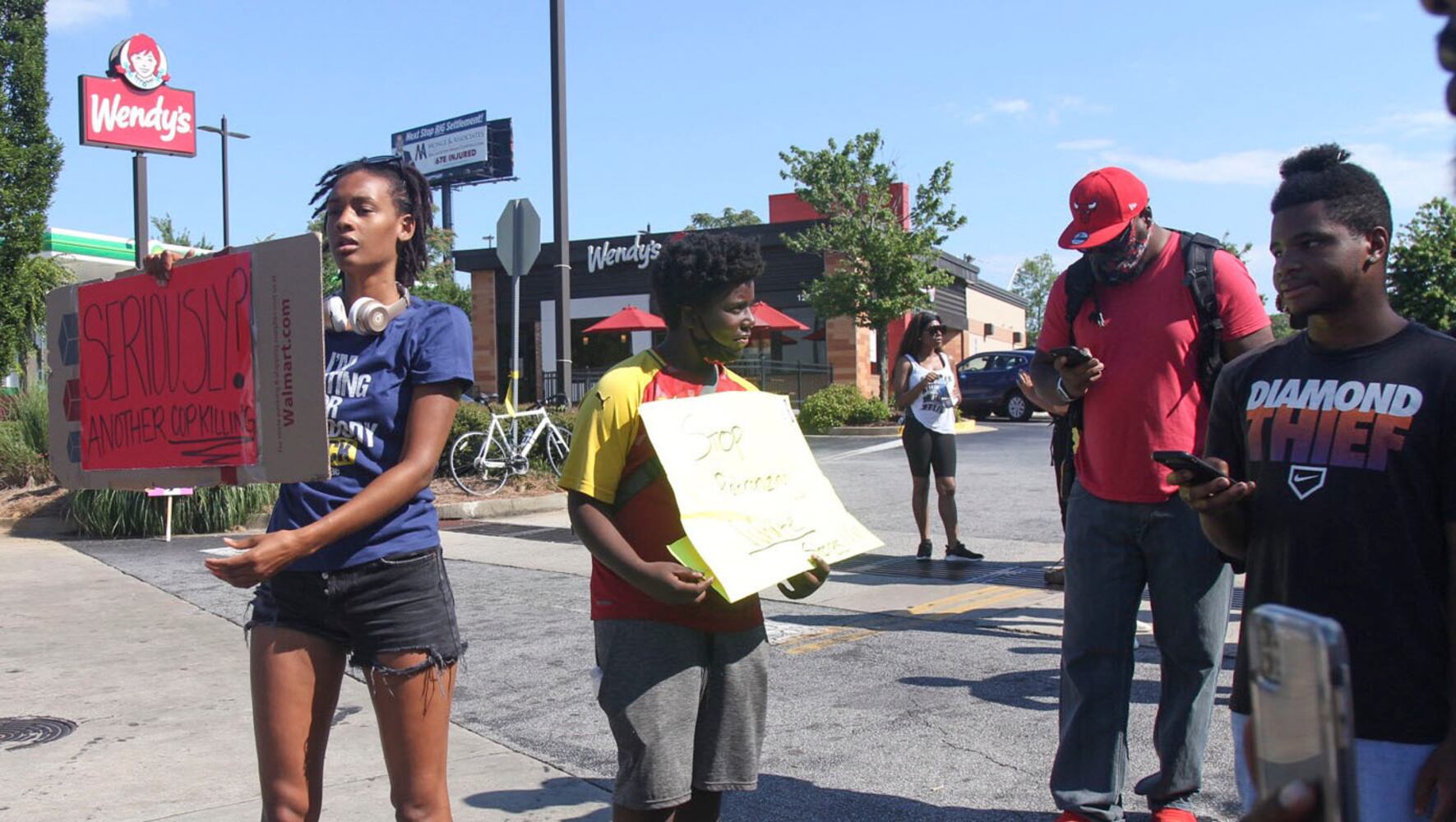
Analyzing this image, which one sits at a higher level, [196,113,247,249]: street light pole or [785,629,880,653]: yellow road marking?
[196,113,247,249]: street light pole

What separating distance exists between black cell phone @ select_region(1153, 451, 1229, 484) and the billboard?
65.2 metres

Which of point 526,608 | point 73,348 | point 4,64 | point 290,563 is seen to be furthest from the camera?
point 4,64

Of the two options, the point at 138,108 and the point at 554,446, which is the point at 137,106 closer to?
the point at 138,108

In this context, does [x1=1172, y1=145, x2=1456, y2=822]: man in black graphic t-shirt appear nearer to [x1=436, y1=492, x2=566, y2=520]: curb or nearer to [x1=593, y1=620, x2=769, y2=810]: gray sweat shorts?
[x1=593, y1=620, x2=769, y2=810]: gray sweat shorts

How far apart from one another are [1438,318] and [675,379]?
530 inches

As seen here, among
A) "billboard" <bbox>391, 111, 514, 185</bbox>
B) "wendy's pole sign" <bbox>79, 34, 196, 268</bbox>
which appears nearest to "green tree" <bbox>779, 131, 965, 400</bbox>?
"wendy's pole sign" <bbox>79, 34, 196, 268</bbox>

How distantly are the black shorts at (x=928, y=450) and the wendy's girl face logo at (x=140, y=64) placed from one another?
21.1 meters

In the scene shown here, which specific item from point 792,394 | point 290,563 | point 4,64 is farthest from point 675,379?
point 792,394

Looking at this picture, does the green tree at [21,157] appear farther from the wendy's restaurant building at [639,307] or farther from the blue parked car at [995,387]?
the blue parked car at [995,387]

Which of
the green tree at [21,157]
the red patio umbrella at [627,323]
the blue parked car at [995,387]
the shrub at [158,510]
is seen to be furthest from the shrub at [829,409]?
the green tree at [21,157]

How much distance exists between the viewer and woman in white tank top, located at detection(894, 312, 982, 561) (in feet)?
29.6

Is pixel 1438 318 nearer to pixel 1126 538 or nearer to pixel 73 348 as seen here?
pixel 1126 538

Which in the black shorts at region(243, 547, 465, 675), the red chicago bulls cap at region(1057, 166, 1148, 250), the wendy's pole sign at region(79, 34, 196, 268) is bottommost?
the black shorts at region(243, 547, 465, 675)

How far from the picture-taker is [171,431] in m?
3.25
